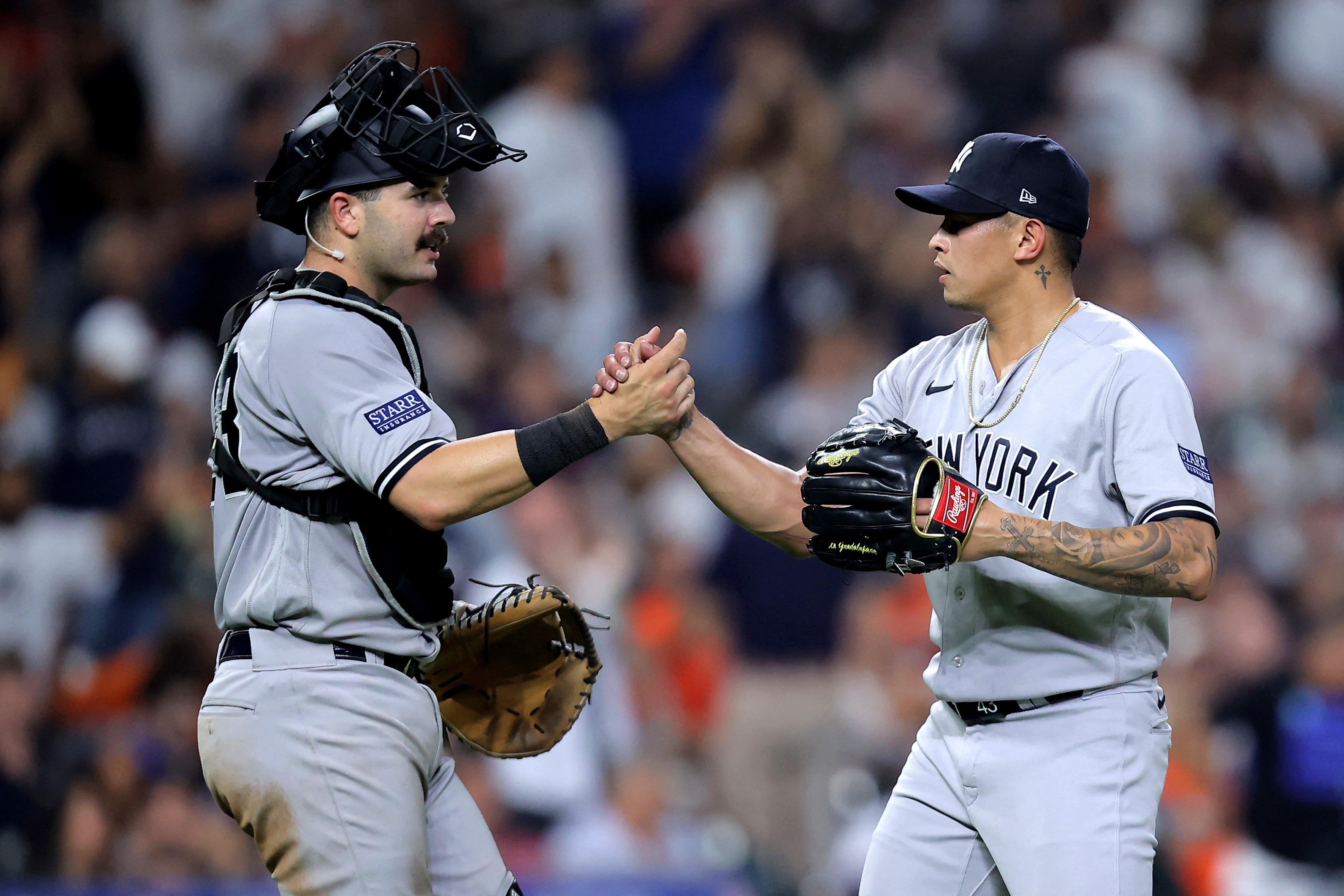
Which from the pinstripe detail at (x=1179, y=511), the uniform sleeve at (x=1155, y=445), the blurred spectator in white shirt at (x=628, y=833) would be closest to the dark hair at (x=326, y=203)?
the uniform sleeve at (x=1155, y=445)

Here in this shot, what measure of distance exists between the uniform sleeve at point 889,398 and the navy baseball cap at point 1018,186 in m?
0.48

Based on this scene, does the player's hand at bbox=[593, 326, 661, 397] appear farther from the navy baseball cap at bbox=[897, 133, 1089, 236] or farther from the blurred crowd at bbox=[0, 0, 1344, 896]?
the blurred crowd at bbox=[0, 0, 1344, 896]

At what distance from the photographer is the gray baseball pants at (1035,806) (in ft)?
10.6

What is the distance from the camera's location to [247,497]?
328cm

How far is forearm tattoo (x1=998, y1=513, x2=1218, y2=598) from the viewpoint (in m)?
3.12

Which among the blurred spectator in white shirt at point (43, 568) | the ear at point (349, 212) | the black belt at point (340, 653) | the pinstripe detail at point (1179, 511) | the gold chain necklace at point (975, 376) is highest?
the ear at point (349, 212)

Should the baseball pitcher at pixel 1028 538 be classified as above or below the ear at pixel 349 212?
below

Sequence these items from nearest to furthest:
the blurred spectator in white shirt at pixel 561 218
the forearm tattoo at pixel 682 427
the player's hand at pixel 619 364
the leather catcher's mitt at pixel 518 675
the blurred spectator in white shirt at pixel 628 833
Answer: the player's hand at pixel 619 364, the leather catcher's mitt at pixel 518 675, the forearm tattoo at pixel 682 427, the blurred spectator in white shirt at pixel 628 833, the blurred spectator in white shirt at pixel 561 218

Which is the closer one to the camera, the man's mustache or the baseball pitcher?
the baseball pitcher

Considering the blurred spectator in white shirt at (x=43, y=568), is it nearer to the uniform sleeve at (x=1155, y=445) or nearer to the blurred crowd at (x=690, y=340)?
the blurred crowd at (x=690, y=340)

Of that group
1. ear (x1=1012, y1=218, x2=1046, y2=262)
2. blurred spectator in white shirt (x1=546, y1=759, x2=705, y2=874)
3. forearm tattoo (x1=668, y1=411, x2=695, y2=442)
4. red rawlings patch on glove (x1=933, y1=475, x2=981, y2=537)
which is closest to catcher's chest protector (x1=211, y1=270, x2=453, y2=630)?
forearm tattoo (x1=668, y1=411, x2=695, y2=442)

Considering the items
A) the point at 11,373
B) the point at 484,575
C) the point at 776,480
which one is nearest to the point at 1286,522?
the point at 484,575

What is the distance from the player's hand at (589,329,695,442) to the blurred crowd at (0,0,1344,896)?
3.15 m

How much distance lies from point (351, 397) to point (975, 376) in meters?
1.56
